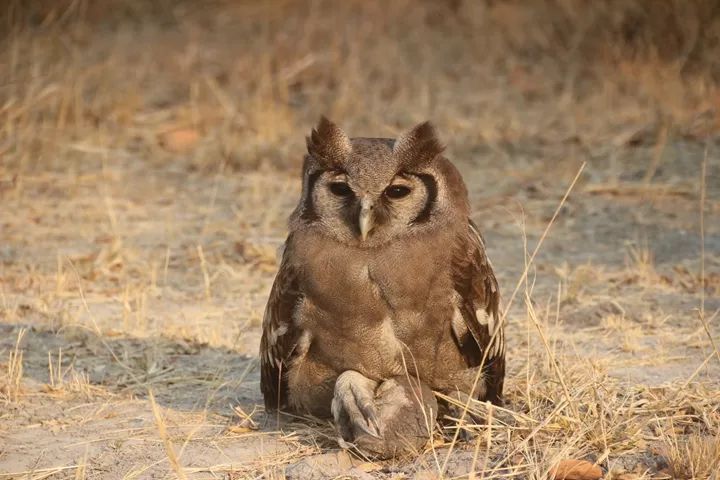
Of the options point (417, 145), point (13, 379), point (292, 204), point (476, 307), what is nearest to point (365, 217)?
point (417, 145)

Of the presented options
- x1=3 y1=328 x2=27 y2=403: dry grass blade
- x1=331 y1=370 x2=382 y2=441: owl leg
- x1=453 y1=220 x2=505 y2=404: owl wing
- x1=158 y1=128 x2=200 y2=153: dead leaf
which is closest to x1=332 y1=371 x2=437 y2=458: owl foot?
x1=331 y1=370 x2=382 y2=441: owl leg

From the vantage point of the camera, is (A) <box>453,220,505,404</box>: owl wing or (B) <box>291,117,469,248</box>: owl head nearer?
(B) <box>291,117,469,248</box>: owl head

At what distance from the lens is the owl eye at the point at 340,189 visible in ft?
16.1

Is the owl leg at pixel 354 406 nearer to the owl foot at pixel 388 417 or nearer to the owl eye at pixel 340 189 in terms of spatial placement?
the owl foot at pixel 388 417

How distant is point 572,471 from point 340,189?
150cm

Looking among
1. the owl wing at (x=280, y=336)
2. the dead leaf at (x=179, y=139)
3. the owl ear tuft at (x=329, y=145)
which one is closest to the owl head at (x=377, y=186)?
the owl ear tuft at (x=329, y=145)

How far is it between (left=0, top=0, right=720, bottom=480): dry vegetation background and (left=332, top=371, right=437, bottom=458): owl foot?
10 centimetres

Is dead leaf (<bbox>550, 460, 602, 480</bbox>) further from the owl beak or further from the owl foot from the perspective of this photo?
the owl beak

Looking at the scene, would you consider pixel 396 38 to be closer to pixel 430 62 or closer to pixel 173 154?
pixel 430 62

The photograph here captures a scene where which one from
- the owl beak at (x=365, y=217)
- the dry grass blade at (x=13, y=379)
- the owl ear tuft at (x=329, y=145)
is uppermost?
the owl ear tuft at (x=329, y=145)

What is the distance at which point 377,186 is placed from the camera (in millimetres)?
4812

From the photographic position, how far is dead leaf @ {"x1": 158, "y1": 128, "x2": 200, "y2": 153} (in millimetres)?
11727

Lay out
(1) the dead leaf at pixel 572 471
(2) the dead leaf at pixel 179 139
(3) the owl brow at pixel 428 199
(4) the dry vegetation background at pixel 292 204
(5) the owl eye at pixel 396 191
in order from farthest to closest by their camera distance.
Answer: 1. (2) the dead leaf at pixel 179 139
2. (4) the dry vegetation background at pixel 292 204
3. (3) the owl brow at pixel 428 199
4. (5) the owl eye at pixel 396 191
5. (1) the dead leaf at pixel 572 471

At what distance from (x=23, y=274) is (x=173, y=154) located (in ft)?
12.1
